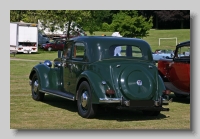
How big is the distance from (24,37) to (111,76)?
29.8m

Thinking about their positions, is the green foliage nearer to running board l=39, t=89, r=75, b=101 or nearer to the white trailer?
the white trailer

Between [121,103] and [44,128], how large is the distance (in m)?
1.62

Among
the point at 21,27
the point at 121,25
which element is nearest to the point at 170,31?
the point at 121,25

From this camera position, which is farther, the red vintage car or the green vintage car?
the red vintage car

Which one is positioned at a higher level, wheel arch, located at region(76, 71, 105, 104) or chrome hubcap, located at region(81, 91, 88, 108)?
wheel arch, located at region(76, 71, 105, 104)

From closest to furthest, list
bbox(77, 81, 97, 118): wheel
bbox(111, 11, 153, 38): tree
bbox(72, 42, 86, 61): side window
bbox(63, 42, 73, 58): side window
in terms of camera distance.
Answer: bbox(77, 81, 97, 118): wheel < bbox(72, 42, 86, 61): side window < bbox(63, 42, 73, 58): side window < bbox(111, 11, 153, 38): tree

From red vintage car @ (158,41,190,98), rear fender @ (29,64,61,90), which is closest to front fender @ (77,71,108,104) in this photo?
rear fender @ (29,64,61,90)

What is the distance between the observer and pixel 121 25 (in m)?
47.2

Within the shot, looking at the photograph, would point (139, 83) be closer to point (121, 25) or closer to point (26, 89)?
point (26, 89)

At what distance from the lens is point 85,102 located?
968 centimetres

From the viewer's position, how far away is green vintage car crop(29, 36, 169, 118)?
9.27 metres

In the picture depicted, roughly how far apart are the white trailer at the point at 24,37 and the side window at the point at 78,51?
2666cm

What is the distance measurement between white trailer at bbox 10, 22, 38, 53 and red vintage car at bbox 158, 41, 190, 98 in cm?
2512

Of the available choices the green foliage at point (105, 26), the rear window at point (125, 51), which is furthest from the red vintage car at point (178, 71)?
the green foliage at point (105, 26)
